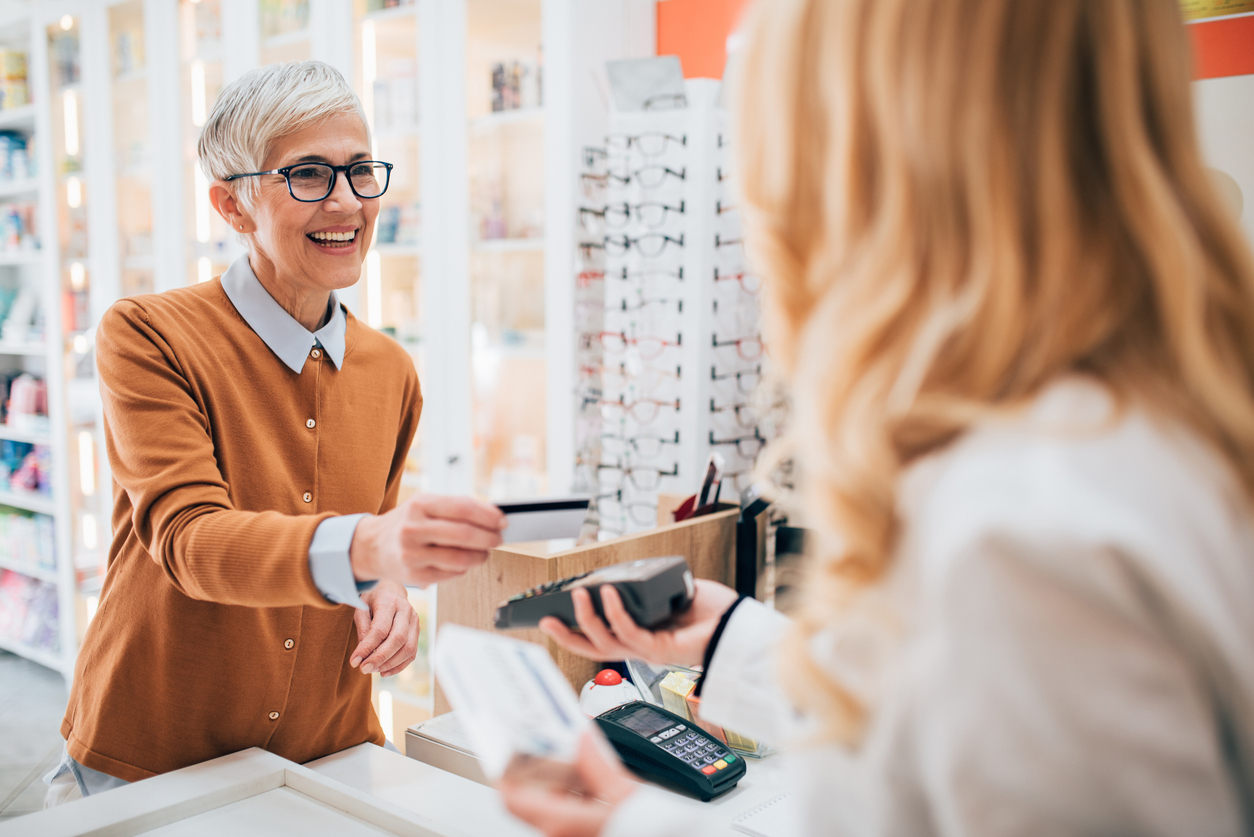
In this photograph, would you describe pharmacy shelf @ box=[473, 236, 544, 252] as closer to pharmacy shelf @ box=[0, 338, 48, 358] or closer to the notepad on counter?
the notepad on counter

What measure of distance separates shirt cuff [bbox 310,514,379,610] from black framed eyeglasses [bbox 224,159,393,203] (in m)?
0.66

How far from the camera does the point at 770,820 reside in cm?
114

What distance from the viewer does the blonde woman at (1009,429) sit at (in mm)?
455

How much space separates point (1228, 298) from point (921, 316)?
197 mm

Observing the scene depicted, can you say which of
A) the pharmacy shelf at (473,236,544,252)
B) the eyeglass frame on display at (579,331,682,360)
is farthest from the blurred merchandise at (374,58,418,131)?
the eyeglass frame on display at (579,331,682,360)

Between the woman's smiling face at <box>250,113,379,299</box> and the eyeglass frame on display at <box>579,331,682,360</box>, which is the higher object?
the woman's smiling face at <box>250,113,379,299</box>

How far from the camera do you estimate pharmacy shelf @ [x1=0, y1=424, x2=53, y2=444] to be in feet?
14.5

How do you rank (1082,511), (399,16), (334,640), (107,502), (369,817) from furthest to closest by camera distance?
1. (107,502)
2. (399,16)
3. (334,640)
4. (369,817)
5. (1082,511)

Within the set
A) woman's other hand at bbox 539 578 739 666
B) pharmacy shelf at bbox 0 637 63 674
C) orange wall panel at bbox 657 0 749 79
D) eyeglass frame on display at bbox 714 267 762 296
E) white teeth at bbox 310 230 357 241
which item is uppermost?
orange wall panel at bbox 657 0 749 79

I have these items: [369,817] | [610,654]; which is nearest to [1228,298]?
[610,654]

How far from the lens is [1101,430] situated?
49cm

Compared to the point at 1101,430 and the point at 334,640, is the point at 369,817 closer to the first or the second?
the point at 334,640

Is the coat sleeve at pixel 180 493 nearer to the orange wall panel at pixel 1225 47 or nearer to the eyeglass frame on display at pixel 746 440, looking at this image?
the eyeglass frame on display at pixel 746 440

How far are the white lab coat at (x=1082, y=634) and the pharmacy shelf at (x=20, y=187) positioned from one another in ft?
17.1
